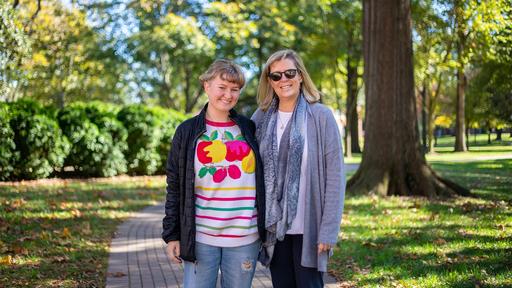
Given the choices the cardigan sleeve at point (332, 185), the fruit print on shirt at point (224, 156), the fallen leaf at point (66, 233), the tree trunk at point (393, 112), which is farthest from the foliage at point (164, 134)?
the cardigan sleeve at point (332, 185)

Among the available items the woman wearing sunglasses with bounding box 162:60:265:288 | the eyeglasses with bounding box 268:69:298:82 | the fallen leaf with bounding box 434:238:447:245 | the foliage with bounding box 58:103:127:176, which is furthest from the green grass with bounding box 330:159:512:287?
the foliage with bounding box 58:103:127:176

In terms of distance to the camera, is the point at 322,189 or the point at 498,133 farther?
the point at 498,133

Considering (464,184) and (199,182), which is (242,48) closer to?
(464,184)

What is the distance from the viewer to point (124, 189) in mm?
13406

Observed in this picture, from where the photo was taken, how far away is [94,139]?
15.4 m

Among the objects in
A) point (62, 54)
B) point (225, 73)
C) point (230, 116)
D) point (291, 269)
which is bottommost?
point (291, 269)

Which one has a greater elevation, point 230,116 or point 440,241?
point 230,116

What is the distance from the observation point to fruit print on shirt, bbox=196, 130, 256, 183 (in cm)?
317

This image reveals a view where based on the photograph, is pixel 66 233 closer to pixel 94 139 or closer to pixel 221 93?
pixel 221 93

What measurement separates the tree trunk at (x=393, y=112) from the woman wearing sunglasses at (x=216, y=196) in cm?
854

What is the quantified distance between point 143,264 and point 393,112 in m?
6.87

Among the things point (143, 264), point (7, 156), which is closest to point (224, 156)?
point (143, 264)

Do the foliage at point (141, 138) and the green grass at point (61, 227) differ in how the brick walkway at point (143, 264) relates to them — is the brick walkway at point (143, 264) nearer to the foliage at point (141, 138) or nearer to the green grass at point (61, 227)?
the green grass at point (61, 227)

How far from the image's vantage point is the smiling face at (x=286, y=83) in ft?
11.2
